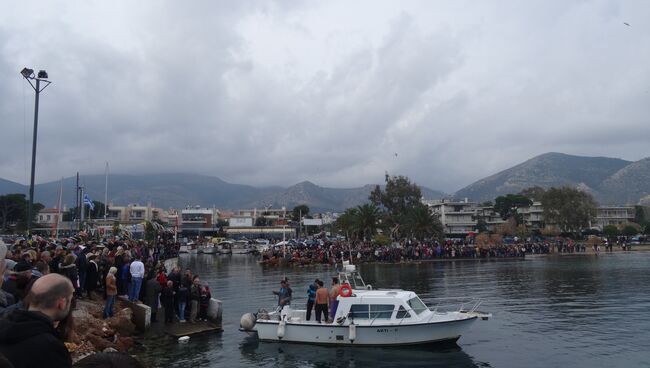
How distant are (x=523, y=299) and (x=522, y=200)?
11293 centimetres

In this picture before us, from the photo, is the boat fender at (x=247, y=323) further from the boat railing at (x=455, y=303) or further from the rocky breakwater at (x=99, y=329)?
A: the boat railing at (x=455, y=303)

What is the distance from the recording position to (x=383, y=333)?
1886 cm

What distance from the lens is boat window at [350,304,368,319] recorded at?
19188mm

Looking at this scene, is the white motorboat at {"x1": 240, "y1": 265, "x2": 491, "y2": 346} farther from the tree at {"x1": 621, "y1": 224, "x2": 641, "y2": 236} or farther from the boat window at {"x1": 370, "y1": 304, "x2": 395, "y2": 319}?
the tree at {"x1": 621, "y1": 224, "x2": 641, "y2": 236}

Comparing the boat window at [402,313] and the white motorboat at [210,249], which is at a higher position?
the boat window at [402,313]

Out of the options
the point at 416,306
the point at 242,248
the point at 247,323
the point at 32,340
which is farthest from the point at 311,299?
the point at 242,248

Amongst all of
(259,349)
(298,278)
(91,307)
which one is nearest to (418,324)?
(259,349)

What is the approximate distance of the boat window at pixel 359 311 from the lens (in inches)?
755

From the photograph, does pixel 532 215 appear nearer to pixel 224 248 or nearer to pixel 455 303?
pixel 224 248

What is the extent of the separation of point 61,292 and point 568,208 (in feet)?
357

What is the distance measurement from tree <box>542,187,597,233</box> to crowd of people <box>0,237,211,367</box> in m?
94.8

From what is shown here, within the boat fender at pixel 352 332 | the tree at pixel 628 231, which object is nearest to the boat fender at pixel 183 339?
the boat fender at pixel 352 332

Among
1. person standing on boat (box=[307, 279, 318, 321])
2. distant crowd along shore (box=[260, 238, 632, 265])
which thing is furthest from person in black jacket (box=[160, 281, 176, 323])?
distant crowd along shore (box=[260, 238, 632, 265])

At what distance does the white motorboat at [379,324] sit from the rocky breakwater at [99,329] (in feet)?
19.7
